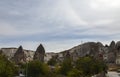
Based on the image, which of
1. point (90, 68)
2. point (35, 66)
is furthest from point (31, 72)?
point (90, 68)

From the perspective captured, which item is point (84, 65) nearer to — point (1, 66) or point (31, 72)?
point (31, 72)

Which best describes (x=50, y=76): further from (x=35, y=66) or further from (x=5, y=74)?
(x=35, y=66)

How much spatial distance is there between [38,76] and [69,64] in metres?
17.4

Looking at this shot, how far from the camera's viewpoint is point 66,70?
119 meters

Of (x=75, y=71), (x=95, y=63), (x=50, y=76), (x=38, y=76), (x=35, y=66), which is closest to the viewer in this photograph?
(x=50, y=76)

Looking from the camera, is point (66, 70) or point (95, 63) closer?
point (66, 70)

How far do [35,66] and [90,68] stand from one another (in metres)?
19.7

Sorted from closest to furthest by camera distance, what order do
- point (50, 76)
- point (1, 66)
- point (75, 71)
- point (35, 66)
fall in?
1. point (1, 66)
2. point (50, 76)
3. point (75, 71)
4. point (35, 66)

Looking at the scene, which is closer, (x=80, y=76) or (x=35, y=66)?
(x=80, y=76)

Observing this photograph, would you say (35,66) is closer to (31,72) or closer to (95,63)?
(31,72)

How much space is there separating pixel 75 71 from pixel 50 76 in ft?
33.5

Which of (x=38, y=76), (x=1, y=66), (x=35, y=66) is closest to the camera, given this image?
(x=1, y=66)

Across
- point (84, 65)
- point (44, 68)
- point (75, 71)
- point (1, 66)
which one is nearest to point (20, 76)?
point (44, 68)

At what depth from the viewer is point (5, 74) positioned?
88.4 metres
